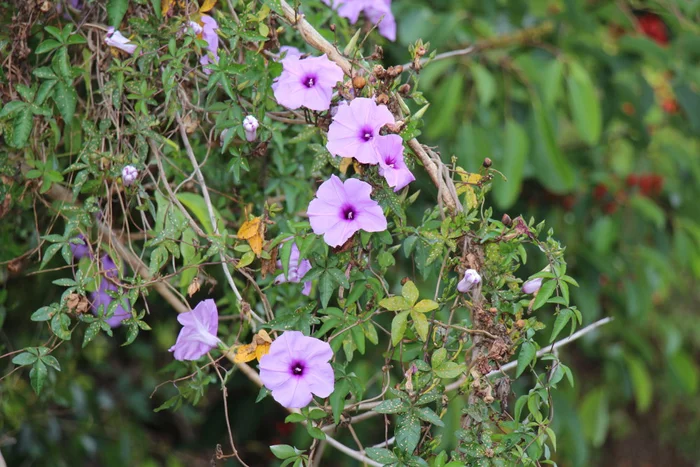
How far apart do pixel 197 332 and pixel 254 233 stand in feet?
0.53

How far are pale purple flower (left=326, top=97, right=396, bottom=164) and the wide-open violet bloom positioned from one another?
390 mm

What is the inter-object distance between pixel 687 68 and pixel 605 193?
444 millimetres

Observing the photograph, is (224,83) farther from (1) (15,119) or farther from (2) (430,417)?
(2) (430,417)

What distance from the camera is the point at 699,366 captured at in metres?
3.42

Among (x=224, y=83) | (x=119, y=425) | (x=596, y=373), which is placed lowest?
(x=596, y=373)

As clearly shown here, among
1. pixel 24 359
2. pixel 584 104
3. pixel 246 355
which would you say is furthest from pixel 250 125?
pixel 584 104

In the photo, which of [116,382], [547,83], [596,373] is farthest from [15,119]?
[596,373]

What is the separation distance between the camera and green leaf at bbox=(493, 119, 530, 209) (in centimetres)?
184

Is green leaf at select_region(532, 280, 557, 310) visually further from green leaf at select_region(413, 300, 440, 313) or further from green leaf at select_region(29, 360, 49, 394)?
green leaf at select_region(29, 360, 49, 394)

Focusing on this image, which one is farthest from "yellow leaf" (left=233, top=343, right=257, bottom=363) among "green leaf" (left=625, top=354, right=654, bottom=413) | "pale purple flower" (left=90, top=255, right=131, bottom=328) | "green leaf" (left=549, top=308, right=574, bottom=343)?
"green leaf" (left=625, top=354, right=654, bottom=413)

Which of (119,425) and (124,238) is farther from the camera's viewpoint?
(119,425)

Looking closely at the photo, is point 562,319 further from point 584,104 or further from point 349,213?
point 584,104

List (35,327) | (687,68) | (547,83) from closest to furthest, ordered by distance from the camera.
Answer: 1. (35,327)
2. (547,83)
3. (687,68)

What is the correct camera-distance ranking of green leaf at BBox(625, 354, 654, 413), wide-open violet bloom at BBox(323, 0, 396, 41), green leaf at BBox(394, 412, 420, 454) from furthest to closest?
green leaf at BBox(625, 354, 654, 413)
wide-open violet bloom at BBox(323, 0, 396, 41)
green leaf at BBox(394, 412, 420, 454)
